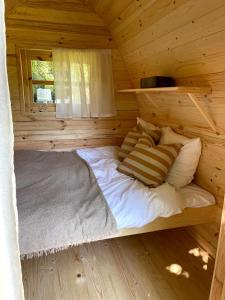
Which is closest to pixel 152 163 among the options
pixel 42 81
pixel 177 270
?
pixel 177 270

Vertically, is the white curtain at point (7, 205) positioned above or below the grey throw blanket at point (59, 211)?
above

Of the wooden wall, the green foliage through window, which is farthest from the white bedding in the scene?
the green foliage through window

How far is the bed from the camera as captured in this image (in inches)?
55.7

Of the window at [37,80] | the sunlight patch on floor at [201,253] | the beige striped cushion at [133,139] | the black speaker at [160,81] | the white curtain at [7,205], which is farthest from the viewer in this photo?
the window at [37,80]

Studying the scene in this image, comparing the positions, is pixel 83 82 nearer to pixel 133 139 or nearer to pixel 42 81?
pixel 42 81

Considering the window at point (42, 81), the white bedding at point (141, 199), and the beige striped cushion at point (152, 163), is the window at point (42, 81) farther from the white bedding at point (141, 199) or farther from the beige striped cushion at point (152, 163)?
the beige striped cushion at point (152, 163)

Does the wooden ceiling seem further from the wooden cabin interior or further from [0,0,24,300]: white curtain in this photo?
[0,0,24,300]: white curtain

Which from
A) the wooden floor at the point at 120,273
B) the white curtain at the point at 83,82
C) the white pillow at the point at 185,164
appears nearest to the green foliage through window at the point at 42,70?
the white curtain at the point at 83,82

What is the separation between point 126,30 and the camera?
2.39 m

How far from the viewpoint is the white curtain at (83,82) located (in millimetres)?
2805

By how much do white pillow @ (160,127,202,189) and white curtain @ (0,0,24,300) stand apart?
1.61 meters

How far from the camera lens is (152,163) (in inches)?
74.5

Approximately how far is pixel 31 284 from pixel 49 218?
50 centimetres

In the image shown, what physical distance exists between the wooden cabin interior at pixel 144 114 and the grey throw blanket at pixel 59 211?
131 millimetres
